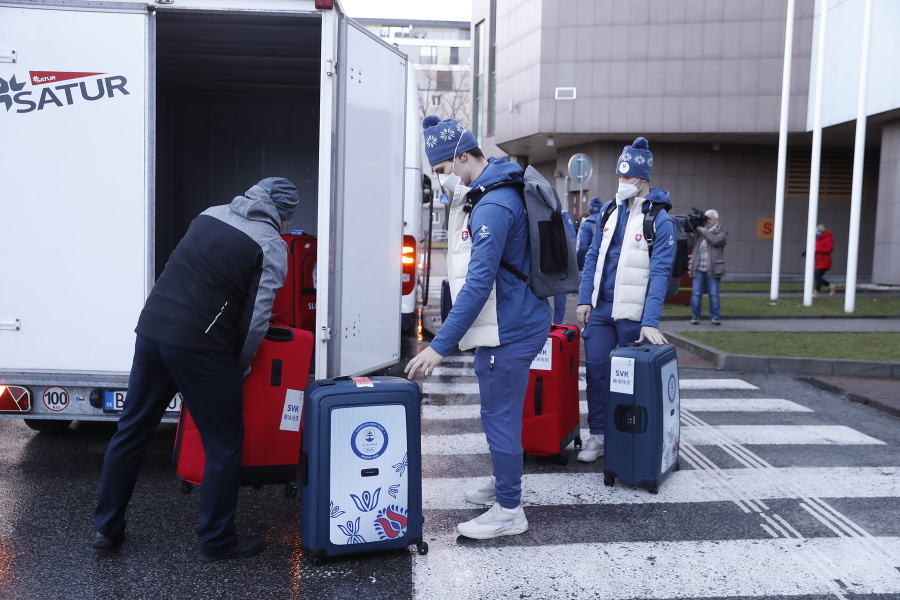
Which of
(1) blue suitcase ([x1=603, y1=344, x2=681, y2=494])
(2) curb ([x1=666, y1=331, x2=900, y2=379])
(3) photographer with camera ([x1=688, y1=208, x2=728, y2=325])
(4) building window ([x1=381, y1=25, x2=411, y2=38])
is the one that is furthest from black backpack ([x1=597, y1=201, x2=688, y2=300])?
(4) building window ([x1=381, y1=25, x2=411, y2=38])

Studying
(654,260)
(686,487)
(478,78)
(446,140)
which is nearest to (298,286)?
(654,260)

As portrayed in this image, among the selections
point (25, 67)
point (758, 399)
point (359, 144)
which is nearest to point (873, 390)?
point (758, 399)

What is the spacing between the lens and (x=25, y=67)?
4.73 m

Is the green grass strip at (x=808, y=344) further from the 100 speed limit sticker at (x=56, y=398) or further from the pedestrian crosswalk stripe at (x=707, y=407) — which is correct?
the 100 speed limit sticker at (x=56, y=398)

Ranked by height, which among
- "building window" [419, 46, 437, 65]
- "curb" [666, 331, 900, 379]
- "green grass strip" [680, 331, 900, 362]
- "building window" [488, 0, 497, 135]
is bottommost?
"curb" [666, 331, 900, 379]

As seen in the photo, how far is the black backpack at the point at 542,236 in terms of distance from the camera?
4277 millimetres

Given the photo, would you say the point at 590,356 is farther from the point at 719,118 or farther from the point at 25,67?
the point at 719,118

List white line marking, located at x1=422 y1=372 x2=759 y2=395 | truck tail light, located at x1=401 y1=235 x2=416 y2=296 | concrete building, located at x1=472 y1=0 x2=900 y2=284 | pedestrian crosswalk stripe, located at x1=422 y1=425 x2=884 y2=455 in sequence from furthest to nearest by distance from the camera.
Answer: concrete building, located at x1=472 y1=0 x2=900 y2=284 < truck tail light, located at x1=401 y1=235 x2=416 y2=296 < white line marking, located at x1=422 y1=372 x2=759 y2=395 < pedestrian crosswalk stripe, located at x1=422 y1=425 x2=884 y2=455

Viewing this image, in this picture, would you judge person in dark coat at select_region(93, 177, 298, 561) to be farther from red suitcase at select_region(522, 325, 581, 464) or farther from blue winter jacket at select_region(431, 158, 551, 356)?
red suitcase at select_region(522, 325, 581, 464)

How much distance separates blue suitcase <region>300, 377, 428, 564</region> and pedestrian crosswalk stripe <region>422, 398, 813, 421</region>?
314 cm

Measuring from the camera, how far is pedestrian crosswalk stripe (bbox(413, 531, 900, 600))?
12.5ft

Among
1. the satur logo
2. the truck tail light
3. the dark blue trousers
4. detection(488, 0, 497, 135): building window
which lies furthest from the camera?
detection(488, 0, 497, 135): building window

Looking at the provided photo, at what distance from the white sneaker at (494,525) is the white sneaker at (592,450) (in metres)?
1.41

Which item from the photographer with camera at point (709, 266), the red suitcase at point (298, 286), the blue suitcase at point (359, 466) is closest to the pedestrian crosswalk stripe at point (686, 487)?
the blue suitcase at point (359, 466)
